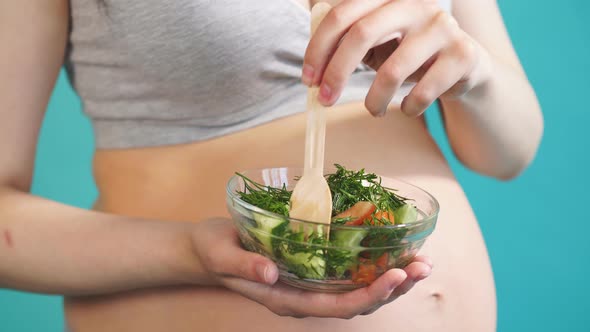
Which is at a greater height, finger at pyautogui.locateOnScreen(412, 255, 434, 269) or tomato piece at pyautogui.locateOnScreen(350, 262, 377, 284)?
finger at pyautogui.locateOnScreen(412, 255, 434, 269)

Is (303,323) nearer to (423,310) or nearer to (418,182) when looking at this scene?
(423,310)

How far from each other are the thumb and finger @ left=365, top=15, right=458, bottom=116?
167 millimetres

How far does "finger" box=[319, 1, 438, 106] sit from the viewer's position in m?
0.51

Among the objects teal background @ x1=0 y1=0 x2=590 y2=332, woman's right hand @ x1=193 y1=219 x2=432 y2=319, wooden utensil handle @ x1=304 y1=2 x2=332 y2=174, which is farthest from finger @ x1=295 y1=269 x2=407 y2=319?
teal background @ x1=0 y1=0 x2=590 y2=332

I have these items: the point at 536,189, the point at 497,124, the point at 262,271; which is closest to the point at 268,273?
the point at 262,271

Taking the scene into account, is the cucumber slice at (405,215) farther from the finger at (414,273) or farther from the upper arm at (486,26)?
the upper arm at (486,26)

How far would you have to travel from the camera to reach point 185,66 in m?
0.77

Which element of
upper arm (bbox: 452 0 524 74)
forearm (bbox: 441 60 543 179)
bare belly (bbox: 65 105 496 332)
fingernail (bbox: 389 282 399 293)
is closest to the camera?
fingernail (bbox: 389 282 399 293)

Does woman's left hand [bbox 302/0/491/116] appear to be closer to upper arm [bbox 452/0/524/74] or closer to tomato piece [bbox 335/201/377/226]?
tomato piece [bbox 335/201/377/226]

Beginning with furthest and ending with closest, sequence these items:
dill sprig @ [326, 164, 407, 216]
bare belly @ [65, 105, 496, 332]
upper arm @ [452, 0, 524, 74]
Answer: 1. upper arm @ [452, 0, 524, 74]
2. bare belly @ [65, 105, 496, 332]
3. dill sprig @ [326, 164, 407, 216]

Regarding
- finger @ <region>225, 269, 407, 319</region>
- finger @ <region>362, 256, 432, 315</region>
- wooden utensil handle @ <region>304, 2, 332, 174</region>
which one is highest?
wooden utensil handle @ <region>304, 2, 332, 174</region>

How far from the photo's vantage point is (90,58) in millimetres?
812

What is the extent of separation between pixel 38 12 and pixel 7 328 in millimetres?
1411

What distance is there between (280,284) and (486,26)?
59 cm
